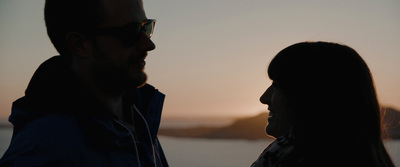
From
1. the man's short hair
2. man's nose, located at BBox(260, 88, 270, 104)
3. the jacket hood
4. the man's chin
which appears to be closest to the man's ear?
the man's short hair

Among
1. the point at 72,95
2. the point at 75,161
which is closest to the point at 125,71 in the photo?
the point at 72,95

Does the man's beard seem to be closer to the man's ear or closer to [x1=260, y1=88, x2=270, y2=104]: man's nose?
the man's ear

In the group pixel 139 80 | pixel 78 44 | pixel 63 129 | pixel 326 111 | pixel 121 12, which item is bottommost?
pixel 63 129

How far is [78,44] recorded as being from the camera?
2.09 m

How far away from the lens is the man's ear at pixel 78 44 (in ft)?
6.82

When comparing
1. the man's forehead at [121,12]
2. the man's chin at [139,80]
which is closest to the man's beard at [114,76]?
the man's chin at [139,80]

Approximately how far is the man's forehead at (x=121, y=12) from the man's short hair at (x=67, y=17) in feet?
0.15

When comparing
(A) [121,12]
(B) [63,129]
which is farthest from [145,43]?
(B) [63,129]

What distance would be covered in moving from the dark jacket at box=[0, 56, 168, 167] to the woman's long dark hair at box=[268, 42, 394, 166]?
1086mm

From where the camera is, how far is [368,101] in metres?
1.98

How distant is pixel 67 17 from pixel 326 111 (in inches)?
68.9

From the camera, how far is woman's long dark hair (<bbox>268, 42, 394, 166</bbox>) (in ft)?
6.14

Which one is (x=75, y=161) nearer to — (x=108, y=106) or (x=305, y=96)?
(x=108, y=106)

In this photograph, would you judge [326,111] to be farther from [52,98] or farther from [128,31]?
[52,98]
